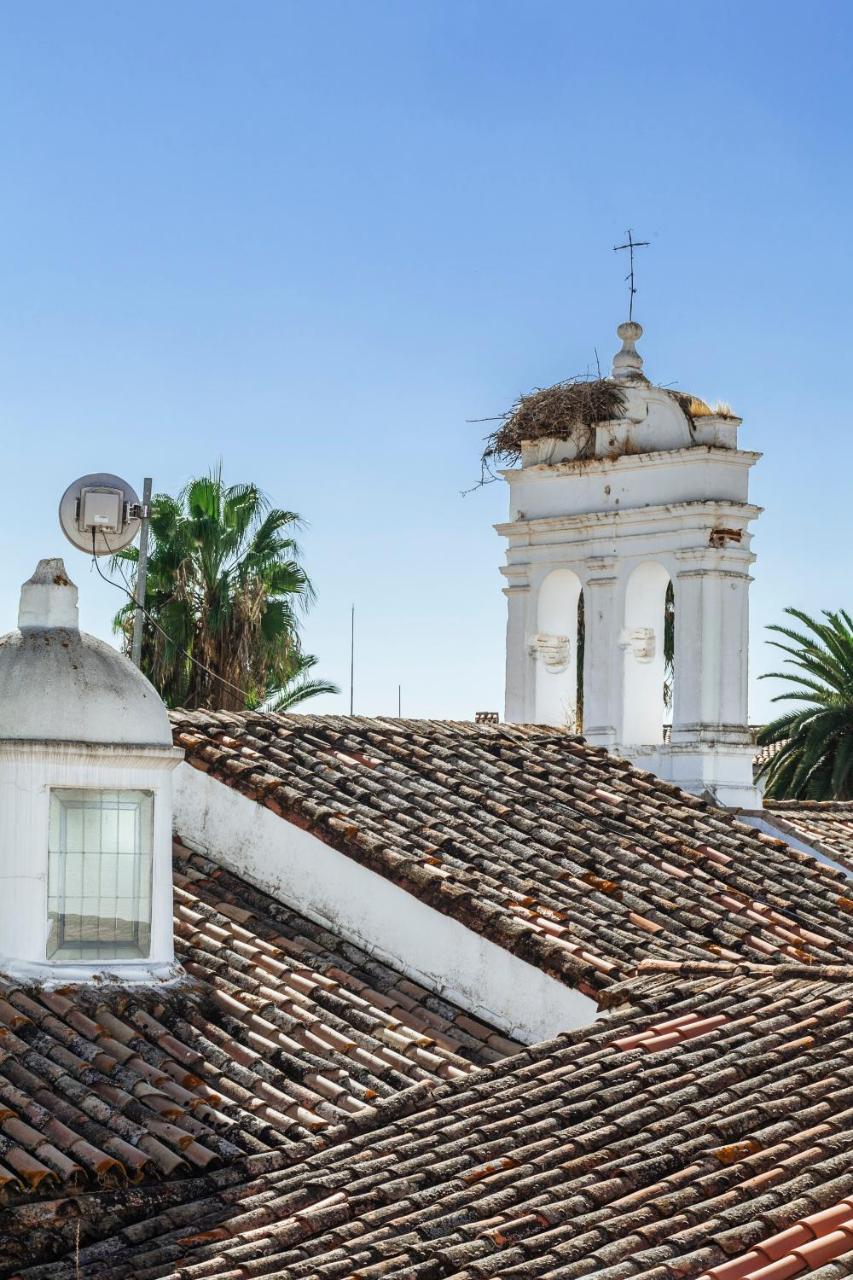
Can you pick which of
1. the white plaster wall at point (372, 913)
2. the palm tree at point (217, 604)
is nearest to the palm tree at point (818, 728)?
the palm tree at point (217, 604)

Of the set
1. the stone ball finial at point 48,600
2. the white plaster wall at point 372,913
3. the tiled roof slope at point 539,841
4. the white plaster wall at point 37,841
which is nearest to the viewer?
the white plaster wall at point 37,841

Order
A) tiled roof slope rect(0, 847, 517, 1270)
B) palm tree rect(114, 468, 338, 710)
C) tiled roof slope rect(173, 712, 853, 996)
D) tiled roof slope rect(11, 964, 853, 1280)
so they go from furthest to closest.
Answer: palm tree rect(114, 468, 338, 710)
tiled roof slope rect(173, 712, 853, 996)
tiled roof slope rect(0, 847, 517, 1270)
tiled roof slope rect(11, 964, 853, 1280)

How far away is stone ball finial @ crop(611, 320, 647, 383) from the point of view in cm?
1775

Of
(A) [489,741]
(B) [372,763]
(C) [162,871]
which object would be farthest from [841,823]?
(C) [162,871]

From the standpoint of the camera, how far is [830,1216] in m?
6.62

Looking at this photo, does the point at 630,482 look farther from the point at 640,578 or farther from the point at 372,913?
the point at 372,913

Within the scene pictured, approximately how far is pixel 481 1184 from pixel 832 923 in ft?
15.1

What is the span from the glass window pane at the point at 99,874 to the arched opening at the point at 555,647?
8395mm

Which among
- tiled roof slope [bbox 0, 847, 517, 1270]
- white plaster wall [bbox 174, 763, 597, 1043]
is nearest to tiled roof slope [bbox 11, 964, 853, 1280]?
tiled roof slope [bbox 0, 847, 517, 1270]

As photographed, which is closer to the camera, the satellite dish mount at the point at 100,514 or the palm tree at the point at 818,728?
the satellite dish mount at the point at 100,514

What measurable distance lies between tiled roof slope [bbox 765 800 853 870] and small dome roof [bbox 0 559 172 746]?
25.7ft

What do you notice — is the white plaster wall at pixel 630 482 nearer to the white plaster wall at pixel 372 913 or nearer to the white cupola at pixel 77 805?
the white plaster wall at pixel 372 913

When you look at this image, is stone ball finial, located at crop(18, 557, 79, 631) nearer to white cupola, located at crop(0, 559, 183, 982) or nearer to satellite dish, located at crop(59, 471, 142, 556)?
white cupola, located at crop(0, 559, 183, 982)

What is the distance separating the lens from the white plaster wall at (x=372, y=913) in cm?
978
